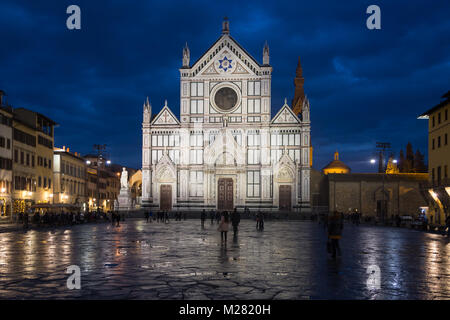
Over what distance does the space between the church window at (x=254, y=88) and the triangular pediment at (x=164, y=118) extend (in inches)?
427

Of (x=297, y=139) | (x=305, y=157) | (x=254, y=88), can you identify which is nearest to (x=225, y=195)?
(x=305, y=157)

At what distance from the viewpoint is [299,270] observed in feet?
42.2

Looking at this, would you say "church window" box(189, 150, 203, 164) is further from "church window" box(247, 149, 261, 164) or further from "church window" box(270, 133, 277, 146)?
"church window" box(270, 133, 277, 146)

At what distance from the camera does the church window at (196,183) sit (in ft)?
220

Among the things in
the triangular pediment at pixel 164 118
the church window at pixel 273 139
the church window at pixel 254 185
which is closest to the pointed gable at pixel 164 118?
the triangular pediment at pixel 164 118

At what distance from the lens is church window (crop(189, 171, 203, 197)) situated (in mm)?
66938

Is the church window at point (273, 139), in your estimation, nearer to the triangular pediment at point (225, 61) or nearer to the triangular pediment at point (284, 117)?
the triangular pediment at point (284, 117)

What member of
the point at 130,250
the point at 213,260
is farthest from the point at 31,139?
the point at 213,260

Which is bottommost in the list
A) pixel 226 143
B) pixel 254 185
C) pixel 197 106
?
pixel 254 185

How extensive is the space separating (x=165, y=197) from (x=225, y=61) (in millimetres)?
20393

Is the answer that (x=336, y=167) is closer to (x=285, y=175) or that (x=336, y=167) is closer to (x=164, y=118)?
(x=285, y=175)

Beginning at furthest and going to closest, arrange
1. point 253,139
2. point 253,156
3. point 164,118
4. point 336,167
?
point 336,167, point 164,118, point 253,156, point 253,139

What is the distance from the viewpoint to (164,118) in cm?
6762
